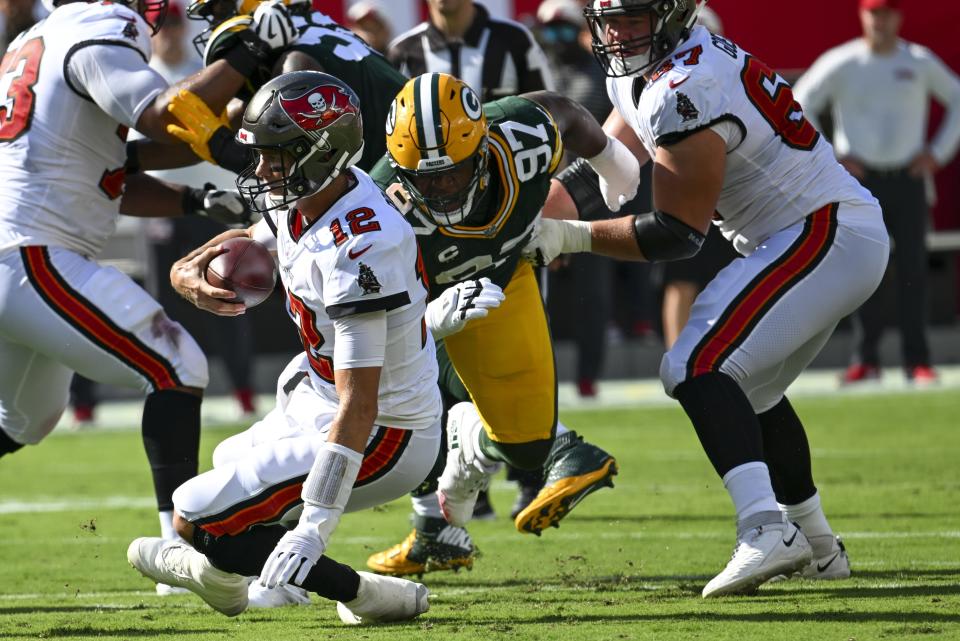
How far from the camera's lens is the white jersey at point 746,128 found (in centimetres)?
438

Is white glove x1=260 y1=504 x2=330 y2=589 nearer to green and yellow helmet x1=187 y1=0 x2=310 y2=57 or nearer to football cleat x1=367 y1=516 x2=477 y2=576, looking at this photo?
football cleat x1=367 y1=516 x2=477 y2=576

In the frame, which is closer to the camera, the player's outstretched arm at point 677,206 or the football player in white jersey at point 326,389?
the football player in white jersey at point 326,389

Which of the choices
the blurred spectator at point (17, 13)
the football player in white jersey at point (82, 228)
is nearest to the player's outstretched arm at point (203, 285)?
the football player in white jersey at point (82, 228)

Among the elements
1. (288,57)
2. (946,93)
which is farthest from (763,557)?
(946,93)

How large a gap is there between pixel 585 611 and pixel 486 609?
0.28 meters

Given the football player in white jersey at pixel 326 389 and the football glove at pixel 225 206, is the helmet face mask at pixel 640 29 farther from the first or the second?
the football glove at pixel 225 206

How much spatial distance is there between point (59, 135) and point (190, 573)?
162cm

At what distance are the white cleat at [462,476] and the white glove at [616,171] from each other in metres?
0.83

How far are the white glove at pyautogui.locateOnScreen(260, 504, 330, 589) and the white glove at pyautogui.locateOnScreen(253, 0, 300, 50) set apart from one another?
187cm

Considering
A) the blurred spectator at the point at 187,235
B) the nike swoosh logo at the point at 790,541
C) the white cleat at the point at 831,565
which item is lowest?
the blurred spectator at the point at 187,235

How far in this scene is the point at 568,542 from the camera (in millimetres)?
5441

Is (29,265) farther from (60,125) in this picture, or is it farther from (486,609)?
(486,609)

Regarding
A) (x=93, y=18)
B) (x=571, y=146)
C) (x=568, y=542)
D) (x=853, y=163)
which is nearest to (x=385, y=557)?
(x=568, y=542)

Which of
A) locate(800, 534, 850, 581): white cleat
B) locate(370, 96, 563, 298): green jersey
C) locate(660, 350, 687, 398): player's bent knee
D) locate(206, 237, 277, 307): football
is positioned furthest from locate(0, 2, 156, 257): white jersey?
locate(800, 534, 850, 581): white cleat
